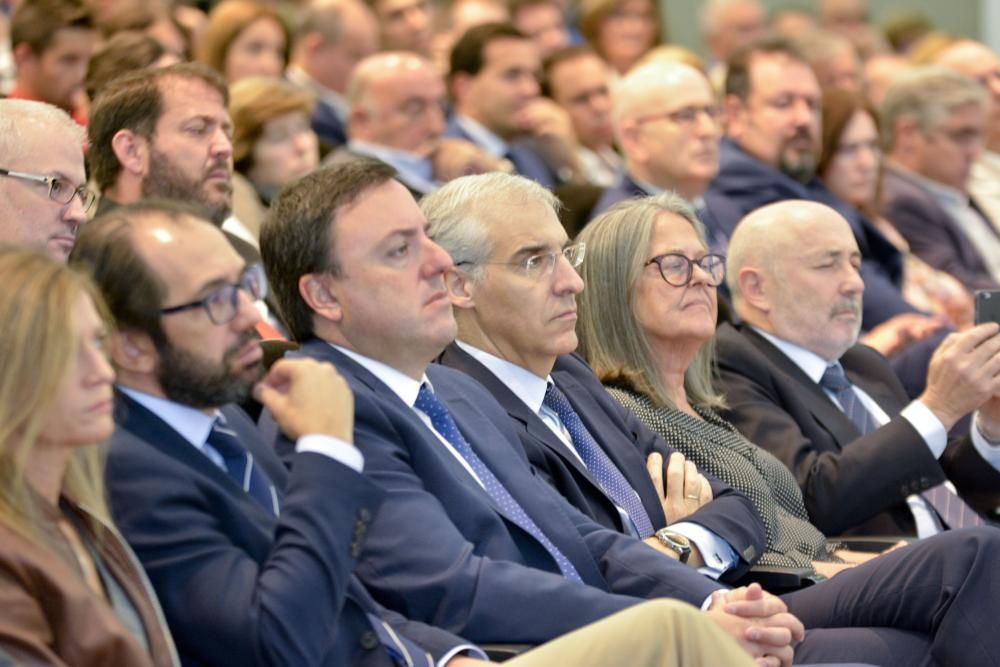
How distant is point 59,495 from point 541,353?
51.1 inches

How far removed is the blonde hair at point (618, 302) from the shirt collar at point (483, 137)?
314cm

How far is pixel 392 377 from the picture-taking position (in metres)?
3.03

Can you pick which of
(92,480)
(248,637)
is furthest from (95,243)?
(248,637)

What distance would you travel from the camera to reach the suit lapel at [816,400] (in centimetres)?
427

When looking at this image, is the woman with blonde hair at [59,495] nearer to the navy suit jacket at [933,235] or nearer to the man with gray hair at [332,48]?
the navy suit jacket at [933,235]

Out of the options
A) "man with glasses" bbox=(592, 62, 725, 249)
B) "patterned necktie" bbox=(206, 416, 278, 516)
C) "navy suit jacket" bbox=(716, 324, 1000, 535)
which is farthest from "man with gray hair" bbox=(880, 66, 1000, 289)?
"patterned necktie" bbox=(206, 416, 278, 516)

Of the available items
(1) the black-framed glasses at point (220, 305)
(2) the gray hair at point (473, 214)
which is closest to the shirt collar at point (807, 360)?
(2) the gray hair at point (473, 214)

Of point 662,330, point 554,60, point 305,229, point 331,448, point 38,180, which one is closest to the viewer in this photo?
point 331,448

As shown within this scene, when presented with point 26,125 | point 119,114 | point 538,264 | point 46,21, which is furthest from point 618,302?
point 46,21

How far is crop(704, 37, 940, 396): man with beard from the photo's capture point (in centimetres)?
582

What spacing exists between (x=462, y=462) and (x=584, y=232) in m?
1.12

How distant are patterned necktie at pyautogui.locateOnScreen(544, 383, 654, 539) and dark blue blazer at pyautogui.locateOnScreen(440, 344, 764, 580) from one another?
0.04 m

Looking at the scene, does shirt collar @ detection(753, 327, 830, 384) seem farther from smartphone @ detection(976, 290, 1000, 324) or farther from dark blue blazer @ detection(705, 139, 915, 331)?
dark blue blazer @ detection(705, 139, 915, 331)

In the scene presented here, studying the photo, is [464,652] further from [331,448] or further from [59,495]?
[59,495]
